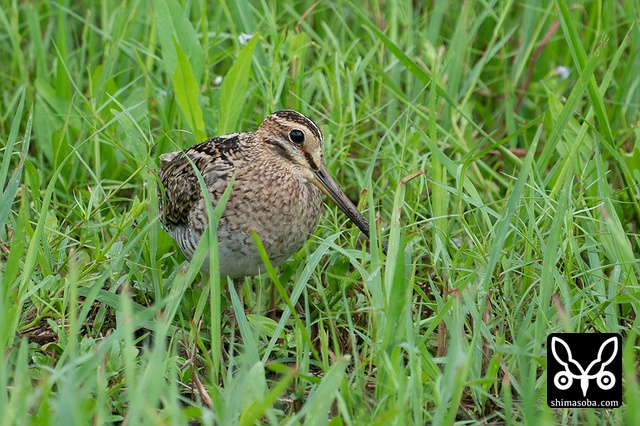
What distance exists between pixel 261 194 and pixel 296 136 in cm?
29

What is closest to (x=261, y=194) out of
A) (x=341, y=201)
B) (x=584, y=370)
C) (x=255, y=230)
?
(x=255, y=230)

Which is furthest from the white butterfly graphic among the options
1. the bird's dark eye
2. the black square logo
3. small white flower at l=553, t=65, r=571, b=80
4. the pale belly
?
small white flower at l=553, t=65, r=571, b=80

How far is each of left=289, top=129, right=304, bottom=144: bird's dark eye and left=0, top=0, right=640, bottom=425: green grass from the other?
0.34 m

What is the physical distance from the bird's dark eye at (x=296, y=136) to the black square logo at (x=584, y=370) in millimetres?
1391

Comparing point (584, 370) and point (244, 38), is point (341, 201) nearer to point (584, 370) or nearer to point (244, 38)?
point (584, 370)

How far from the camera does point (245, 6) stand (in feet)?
17.4

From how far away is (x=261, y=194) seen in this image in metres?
4.09

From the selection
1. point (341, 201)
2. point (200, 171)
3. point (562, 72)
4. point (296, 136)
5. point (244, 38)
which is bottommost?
point (341, 201)

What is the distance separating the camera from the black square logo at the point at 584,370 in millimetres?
3213

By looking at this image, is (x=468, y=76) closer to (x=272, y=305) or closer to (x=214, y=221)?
(x=272, y=305)

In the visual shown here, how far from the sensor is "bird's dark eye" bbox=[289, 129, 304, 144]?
4105mm

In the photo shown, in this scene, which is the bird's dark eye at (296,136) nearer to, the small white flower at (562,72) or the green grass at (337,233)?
the green grass at (337,233)

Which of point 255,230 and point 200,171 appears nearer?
point 255,230

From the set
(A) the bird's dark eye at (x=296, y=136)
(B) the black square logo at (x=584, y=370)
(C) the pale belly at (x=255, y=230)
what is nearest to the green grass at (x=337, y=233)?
(B) the black square logo at (x=584, y=370)
